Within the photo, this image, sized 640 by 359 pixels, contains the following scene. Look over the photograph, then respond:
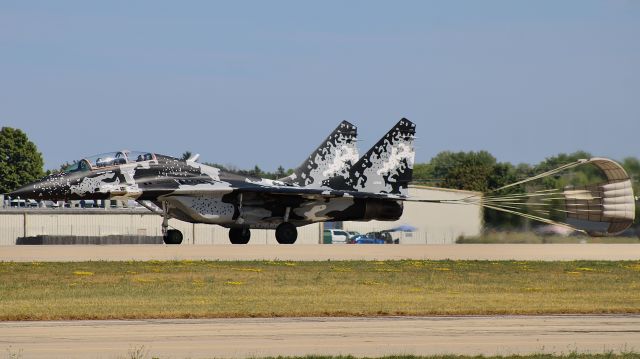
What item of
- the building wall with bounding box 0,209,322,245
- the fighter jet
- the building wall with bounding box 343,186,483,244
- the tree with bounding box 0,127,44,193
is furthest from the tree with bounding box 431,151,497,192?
the tree with bounding box 0,127,44,193

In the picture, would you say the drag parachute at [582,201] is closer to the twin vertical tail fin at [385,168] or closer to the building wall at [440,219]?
the building wall at [440,219]

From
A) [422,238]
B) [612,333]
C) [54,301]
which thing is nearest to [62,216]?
[422,238]

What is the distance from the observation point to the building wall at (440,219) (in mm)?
46719

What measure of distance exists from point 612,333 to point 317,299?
753cm

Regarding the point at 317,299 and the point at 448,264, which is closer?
the point at 317,299

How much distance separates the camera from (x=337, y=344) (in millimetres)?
16000

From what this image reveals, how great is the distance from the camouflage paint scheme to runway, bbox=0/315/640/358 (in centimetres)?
2210


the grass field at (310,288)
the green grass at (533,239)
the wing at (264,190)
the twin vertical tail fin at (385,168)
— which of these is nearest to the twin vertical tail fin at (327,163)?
the twin vertical tail fin at (385,168)

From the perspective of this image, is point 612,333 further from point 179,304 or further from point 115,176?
point 115,176

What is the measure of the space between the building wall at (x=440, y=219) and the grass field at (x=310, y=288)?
1095 cm

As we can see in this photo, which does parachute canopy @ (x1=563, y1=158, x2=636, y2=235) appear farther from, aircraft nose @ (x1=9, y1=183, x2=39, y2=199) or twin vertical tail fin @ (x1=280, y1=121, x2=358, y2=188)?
aircraft nose @ (x1=9, y1=183, x2=39, y2=199)

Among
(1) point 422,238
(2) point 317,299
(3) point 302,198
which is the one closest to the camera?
(2) point 317,299

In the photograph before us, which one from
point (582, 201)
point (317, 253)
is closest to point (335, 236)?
point (582, 201)

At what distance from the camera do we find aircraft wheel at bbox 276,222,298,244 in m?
44.8
